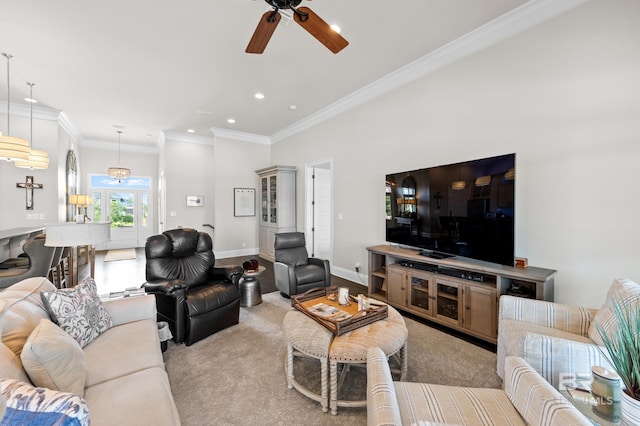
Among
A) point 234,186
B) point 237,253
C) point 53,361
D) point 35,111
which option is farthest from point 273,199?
point 53,361

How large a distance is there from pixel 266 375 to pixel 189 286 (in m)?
1.44

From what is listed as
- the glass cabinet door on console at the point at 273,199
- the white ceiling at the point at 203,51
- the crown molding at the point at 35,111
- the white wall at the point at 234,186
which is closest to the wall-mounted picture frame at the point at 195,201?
the white wall at the point at 234,186

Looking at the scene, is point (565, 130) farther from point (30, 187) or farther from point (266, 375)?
point (30, 187)

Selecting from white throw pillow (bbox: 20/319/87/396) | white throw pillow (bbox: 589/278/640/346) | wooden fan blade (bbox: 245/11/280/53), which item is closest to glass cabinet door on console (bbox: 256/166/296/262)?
wooden fan blade (bbox: 245/11/280/53)

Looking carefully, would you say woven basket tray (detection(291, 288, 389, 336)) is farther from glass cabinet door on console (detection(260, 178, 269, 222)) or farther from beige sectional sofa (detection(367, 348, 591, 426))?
glass cabinet door on console (detection(260, 178, 269, 222))

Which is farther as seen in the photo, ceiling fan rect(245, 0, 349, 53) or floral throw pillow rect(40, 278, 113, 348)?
ceiling fan rect(245, 0, 349, 53)

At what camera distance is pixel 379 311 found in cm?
213

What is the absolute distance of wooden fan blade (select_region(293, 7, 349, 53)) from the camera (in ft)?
6.15

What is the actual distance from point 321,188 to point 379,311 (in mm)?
4171

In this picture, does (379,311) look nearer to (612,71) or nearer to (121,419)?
(121,419)

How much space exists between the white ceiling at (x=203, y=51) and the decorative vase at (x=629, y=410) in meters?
3.03

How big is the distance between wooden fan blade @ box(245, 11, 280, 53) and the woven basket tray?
7.17ft

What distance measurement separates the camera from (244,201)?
7.07 m

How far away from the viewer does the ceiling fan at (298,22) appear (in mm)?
1827
